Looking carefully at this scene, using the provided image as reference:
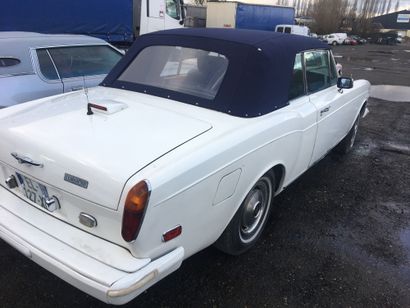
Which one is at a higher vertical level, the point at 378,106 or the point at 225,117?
the point at 225,117

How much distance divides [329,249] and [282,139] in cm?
106

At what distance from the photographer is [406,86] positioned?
1264 centimetres

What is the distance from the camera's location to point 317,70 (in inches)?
153

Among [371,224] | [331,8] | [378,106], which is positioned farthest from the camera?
[331,8]

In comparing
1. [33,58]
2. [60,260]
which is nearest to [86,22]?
[33,58]

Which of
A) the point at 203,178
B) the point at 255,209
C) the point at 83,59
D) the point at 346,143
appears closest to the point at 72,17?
the point at 83,59

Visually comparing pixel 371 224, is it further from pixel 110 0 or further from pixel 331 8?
pixel 331 8

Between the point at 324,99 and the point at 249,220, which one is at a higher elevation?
the point at 324,99

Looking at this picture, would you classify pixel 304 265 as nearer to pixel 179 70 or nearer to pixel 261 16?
pixel 179 70

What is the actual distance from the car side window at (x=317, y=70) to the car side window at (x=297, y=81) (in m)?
0.15

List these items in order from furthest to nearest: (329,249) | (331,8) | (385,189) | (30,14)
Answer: (331,8)
(30,14)
(385,189)
(329,249)

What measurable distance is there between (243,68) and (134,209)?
4.92 ft

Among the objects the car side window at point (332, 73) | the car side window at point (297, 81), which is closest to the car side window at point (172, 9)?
the car side window at point (332, 73)

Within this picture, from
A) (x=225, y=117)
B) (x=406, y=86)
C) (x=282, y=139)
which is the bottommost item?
(x=406, y=86)
